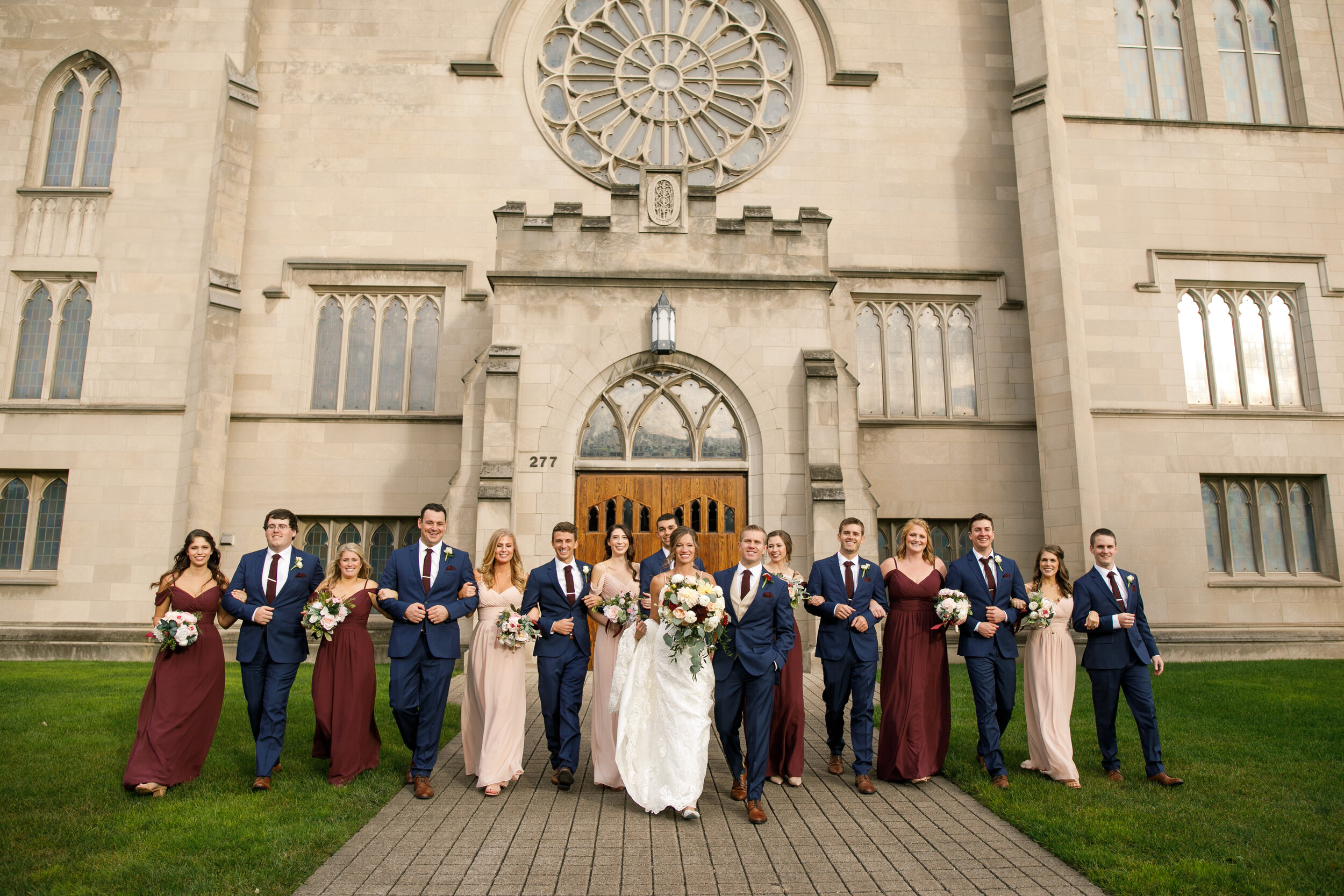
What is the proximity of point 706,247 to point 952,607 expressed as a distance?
310 inches

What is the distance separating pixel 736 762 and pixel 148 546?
41.6 ft

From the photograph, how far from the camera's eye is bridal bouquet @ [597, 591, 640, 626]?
6.90 metres

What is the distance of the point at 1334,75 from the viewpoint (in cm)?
1706

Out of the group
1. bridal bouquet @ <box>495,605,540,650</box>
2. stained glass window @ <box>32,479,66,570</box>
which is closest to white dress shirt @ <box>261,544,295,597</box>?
bridal bouquet @ <box>495,605,540,650</box>

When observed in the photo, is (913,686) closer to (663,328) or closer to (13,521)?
(663,328)

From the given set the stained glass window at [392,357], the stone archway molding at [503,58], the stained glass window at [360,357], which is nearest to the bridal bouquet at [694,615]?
the stained glass window at [392,357]

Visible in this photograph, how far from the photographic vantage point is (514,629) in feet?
23.1

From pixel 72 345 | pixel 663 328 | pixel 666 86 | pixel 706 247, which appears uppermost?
pixel 666 86

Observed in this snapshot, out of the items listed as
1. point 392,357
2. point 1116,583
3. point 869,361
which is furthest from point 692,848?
point 392,357

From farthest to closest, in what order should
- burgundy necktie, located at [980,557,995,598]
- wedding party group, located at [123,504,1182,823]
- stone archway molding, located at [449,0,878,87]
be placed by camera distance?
stone archway molding, located at [449,0,878,87] → burgundy necktie, located at [980,557,995,598] → wedding party group, located at [123,504,1182,823]

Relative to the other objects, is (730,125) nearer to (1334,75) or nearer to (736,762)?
(1334,75)

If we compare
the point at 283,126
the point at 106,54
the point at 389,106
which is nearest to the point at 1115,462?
the point at 389,106

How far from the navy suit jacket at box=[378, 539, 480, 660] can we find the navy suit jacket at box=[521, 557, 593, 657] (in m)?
0.49

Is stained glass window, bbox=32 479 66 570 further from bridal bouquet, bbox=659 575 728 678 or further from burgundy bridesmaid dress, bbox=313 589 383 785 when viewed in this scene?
bridal bouquet, bbox=659 575 728 678
